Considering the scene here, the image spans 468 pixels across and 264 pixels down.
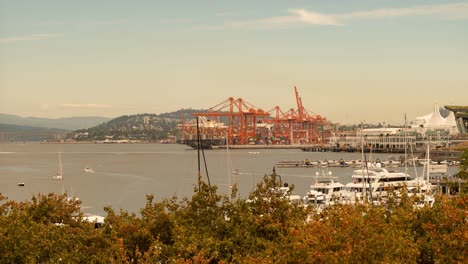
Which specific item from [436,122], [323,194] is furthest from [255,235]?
[436,122]

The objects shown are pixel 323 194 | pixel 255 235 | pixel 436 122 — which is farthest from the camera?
pixel 436 122

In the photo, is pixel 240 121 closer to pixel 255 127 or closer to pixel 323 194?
pixel 255 127

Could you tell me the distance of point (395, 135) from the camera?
127 metres

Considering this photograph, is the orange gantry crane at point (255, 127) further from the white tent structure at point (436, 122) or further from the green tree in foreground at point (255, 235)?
the green tree in foreground at point (255, 235)

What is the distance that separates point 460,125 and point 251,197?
113994 mm

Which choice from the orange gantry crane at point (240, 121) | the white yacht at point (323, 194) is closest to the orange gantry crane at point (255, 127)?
the orange gantry crane at point (240, 121)

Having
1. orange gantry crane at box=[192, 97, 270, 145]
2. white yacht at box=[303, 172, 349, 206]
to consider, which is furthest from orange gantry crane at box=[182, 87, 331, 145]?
white yacht at box=[303, 172, 349, 206]

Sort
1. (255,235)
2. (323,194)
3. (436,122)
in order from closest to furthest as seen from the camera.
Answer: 1. (255,235)
2. (323,194)
3. (436,122)

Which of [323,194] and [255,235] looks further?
[323,194]

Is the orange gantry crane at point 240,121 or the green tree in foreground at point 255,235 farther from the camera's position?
the orange gantry crane at point 240,121

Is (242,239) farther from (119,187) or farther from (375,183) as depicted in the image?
(119,187)

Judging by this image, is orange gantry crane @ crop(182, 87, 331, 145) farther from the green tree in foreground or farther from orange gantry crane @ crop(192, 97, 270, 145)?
the green tree in foreground

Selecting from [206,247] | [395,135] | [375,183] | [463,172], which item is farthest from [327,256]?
[395,135]

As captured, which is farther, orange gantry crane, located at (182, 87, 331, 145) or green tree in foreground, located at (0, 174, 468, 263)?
orange gantry crane, located at (182, 87, 331, 145)
